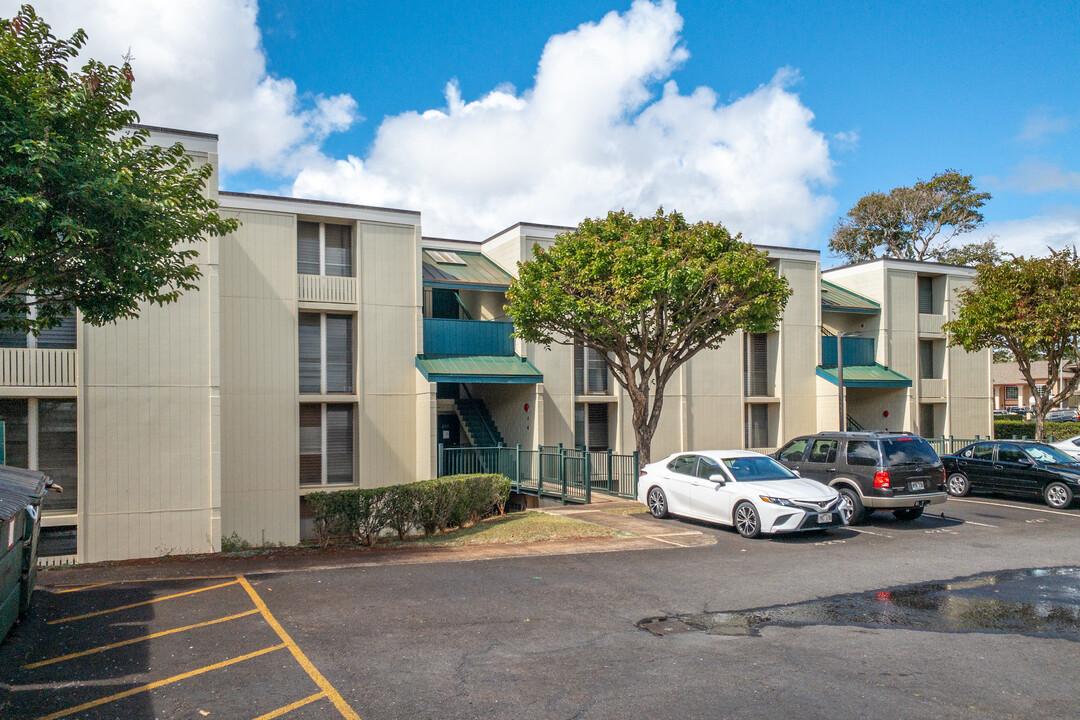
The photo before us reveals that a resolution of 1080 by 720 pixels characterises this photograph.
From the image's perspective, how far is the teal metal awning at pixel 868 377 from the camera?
88.3 ft

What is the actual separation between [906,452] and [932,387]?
16.9m

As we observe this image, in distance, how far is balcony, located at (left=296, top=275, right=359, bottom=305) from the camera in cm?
1995

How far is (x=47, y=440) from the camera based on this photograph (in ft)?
51.5

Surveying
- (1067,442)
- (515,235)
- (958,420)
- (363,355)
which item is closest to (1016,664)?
(363,355)

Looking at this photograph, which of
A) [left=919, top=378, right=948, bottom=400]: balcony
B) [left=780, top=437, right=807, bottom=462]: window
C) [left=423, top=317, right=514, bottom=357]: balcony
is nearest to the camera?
[left=780, top=437, right=807, bottom=462]: window

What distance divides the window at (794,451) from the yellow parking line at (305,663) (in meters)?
11.3

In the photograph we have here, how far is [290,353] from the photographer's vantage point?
19438 mm

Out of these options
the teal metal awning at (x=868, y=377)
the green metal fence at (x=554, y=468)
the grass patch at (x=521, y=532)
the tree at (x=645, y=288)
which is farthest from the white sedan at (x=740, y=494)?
the teal metal awning at (x=868, y=377)

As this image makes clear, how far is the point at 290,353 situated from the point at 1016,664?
16499 mm

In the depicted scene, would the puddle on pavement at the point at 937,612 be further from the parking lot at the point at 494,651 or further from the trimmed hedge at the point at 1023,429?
the trimmed hedge at the point at 1023,429

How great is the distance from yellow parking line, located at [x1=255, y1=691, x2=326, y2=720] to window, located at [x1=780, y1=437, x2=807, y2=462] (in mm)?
12678

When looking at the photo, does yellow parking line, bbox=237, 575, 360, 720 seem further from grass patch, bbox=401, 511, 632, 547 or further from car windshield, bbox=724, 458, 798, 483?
car windshield, bbox=724, 458, 798, 483

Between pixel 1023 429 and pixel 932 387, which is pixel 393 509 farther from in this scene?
pixel 1023 429

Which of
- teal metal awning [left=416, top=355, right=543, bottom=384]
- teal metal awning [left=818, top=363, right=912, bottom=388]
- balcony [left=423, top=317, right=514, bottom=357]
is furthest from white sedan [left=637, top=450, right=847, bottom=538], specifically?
teal metal awning [left=818, top=363, right=912, bottom=388]
